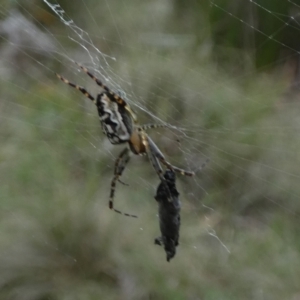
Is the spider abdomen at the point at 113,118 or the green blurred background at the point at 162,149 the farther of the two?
the green blurred background at the point at 162,149

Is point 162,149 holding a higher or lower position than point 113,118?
lower

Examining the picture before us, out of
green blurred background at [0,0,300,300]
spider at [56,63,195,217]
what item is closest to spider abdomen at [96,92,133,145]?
spider at [56,63,195,217]

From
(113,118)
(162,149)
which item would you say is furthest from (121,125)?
(162,149)

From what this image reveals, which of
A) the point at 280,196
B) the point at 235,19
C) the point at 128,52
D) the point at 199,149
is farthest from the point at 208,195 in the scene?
the point at 235,19

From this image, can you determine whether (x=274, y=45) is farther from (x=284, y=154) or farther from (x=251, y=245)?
(x=251, y=245)

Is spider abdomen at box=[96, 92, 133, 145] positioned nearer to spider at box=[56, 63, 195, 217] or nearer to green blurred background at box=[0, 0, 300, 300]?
spider at box=[56, 63, 195, 217]

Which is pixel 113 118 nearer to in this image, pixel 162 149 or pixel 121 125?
pixel 121 125

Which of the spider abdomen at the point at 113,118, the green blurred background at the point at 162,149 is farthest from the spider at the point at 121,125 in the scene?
the green blurred background at the point at 162,149

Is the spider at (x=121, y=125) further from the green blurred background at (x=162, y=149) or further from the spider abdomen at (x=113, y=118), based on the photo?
the green blurred background at (x=162, y=149)

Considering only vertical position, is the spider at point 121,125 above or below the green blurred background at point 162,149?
above
